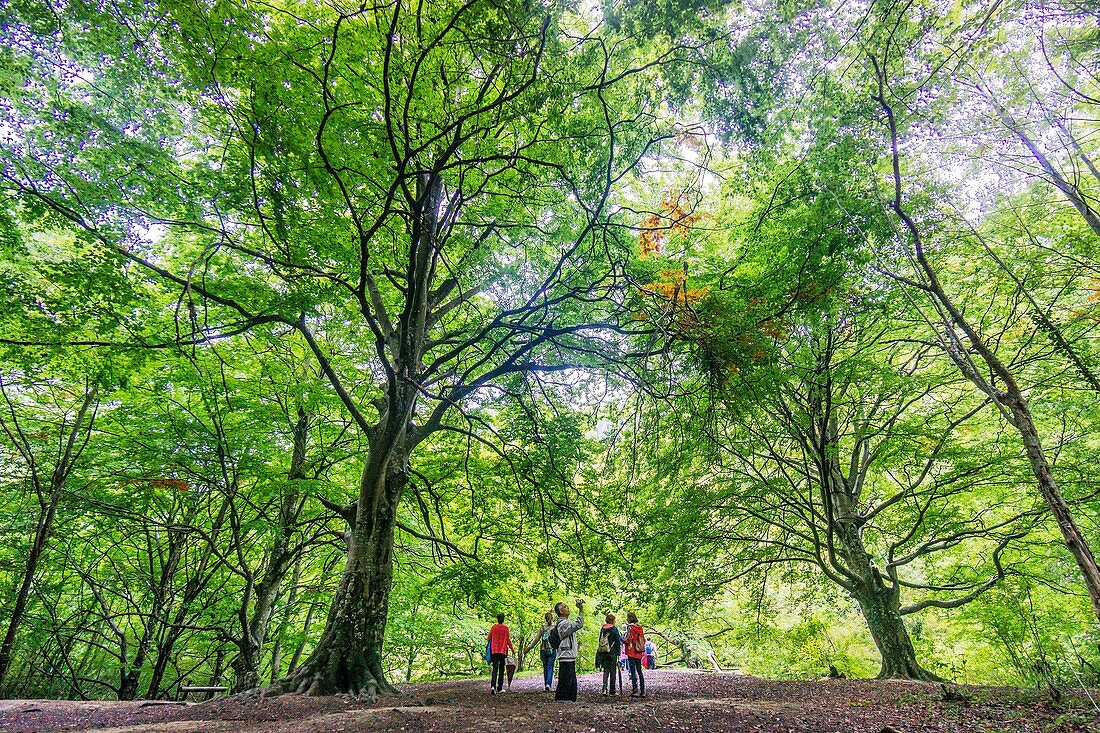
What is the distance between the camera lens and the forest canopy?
169 inches

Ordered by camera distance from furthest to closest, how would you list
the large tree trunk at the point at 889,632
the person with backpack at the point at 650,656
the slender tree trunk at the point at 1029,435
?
the person with backpack at the point at 650,656 < the large tree trunk at the point at 889,632 < the slender tree trunk at the point at 1029,435

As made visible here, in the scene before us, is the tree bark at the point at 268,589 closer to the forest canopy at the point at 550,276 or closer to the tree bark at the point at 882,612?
the forest canopy at the point at 550,276

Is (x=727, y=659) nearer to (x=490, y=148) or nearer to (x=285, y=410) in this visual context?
(x=285, y=410)

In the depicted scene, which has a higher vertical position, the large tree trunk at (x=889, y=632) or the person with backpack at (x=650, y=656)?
the large tree trunk at (x=889, y=632)

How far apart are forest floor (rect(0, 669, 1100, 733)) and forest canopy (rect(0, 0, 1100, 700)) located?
2.25ft

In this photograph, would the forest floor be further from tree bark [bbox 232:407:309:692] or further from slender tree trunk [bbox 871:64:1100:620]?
slender tree trunk [bbox 871:64:1100:620]

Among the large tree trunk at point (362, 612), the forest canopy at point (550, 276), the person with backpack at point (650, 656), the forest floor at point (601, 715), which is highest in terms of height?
the forest canopy at point (550, 276)

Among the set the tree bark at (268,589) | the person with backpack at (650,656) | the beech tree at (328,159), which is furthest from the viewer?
the person with backpack at (650,656)

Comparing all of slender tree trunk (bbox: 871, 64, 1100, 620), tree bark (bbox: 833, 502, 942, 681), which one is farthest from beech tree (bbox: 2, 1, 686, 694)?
tree bark (bbox: 833, 502, 942, 681)

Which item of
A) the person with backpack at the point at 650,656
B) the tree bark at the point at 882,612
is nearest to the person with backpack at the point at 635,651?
the tree bark at the point at 882,612

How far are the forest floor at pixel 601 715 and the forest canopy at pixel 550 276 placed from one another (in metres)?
0.68

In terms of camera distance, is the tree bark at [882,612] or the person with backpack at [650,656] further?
the person with backpack at [650,656]

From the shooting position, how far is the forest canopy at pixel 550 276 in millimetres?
4305

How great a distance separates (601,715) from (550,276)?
16.3 feet
